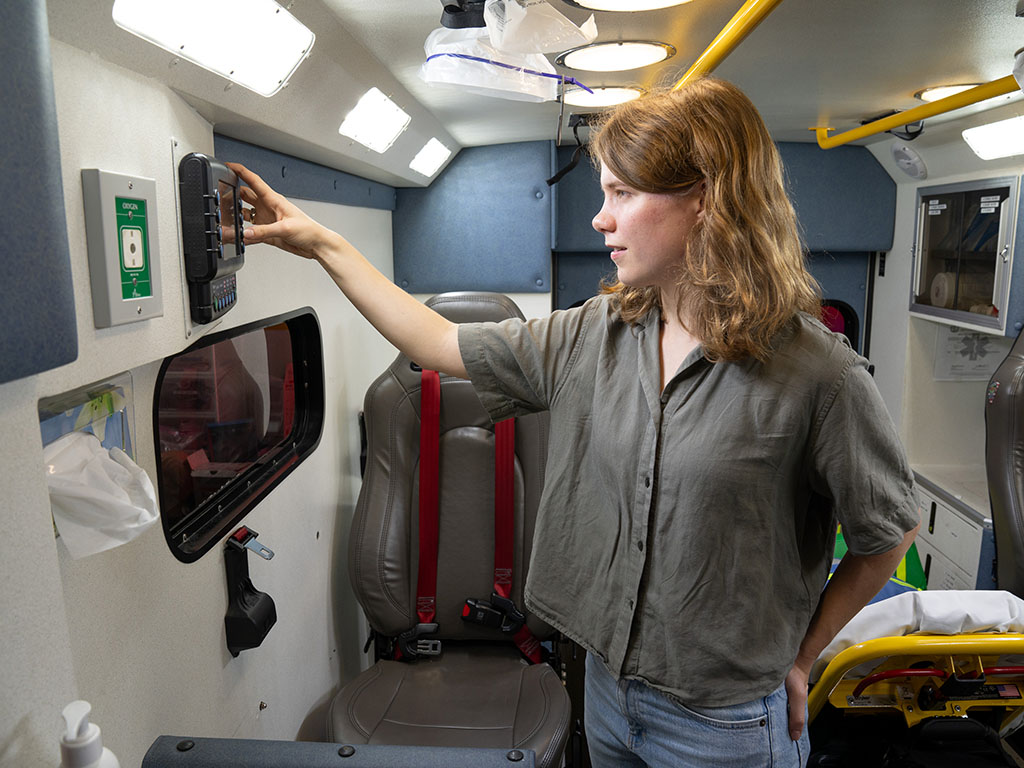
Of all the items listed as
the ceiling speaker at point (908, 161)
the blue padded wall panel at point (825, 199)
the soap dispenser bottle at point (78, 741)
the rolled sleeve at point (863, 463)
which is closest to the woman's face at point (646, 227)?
the rolled sleeve at point (863, 463)

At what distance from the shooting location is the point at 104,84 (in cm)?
101

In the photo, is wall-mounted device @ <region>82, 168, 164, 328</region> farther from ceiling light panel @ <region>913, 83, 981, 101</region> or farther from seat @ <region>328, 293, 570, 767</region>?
ceiling light panel @ <region>913, 83, 981, 101</region>

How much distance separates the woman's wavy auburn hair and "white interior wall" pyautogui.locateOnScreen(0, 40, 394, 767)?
72cm

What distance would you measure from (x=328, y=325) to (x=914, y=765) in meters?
2.07

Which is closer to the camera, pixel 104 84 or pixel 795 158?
pixel 104 84

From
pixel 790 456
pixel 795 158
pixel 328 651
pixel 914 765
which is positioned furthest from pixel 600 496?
pixel 795 158

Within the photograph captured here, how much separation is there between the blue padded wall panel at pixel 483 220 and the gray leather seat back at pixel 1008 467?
1.86 m

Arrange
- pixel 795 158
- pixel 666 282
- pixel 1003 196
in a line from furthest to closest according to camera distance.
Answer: pixel 795 158 < pixel 1003 196 < pixel 666 282

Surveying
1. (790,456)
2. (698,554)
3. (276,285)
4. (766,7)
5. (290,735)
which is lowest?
(290,735)

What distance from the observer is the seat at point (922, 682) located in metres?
1.82

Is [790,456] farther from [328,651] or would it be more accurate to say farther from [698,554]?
[328,651]

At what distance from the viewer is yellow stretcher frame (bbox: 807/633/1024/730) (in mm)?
1802

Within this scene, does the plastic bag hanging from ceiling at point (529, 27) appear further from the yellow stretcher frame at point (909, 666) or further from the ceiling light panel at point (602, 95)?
the yellow stretcher frame at point (909, 666)

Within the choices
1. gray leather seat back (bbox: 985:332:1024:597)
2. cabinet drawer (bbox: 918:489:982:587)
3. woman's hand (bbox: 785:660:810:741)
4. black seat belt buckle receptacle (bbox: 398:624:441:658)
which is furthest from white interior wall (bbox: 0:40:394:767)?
cabinet drawer (bbox: 918:489:982:587)
